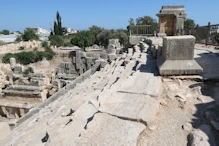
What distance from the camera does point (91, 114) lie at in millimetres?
2150

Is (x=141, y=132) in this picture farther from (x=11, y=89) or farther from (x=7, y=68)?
(x=7, y=68)

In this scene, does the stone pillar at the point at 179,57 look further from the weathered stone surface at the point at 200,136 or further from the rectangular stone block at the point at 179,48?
the weathered stone surface at the point at 200,136

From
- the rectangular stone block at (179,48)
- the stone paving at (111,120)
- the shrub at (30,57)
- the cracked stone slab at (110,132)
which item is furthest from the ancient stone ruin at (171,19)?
the shrub at (30,57)

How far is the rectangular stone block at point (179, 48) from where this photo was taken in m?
3.08

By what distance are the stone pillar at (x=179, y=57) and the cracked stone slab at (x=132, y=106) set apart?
1.03 meters

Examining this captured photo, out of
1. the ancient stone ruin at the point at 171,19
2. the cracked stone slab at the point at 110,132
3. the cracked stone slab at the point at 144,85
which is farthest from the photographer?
the ancient stone ruin at the point at 171,19

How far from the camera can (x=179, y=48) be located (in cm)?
313

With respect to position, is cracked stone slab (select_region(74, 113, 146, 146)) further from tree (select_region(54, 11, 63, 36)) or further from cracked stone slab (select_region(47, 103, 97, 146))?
tree (select_region(54, 11, 63, 36))

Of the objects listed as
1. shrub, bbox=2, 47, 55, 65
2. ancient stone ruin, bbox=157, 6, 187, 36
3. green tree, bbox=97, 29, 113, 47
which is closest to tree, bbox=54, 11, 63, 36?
green tree, bbox=97, 29, 113, 47

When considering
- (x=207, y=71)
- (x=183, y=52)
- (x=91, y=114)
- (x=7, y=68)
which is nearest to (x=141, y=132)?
(x=91, y=114)

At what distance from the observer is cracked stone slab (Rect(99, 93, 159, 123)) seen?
190 cm

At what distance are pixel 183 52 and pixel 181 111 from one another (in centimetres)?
134

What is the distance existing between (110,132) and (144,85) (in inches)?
52.7

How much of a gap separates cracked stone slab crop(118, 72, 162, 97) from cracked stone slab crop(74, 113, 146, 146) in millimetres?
809
